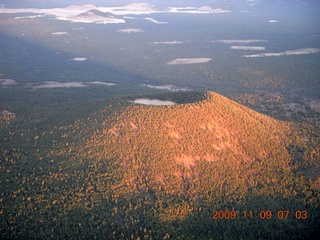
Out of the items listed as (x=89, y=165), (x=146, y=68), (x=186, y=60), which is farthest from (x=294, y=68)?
(x=89, y=165)

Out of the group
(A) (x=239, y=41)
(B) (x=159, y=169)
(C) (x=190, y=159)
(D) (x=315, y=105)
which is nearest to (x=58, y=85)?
(C) (x=190, y=159)

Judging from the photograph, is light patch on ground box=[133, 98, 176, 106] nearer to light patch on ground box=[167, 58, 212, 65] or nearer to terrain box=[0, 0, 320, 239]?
terrain box=[0, 0, 320, 239]

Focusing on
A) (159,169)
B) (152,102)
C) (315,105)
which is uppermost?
(152,102)

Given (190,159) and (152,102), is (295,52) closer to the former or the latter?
(152,102)

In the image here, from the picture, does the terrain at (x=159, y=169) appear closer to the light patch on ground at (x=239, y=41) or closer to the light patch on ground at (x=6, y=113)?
the light patch on ground at (x=6, y=113)

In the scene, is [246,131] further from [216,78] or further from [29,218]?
[216,78]

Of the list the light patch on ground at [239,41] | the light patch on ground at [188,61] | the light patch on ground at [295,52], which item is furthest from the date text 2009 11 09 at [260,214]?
the light patch on ground at [239,41]

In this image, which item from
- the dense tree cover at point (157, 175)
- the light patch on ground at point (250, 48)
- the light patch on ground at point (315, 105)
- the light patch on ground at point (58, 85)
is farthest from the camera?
the light patch on ground at point (250, 48)

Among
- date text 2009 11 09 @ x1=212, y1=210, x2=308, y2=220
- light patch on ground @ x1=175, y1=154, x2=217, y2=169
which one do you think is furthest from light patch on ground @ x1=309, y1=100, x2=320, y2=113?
date text 2009 11 09 @ x1=212, y1=210, x2=308, y2=220
